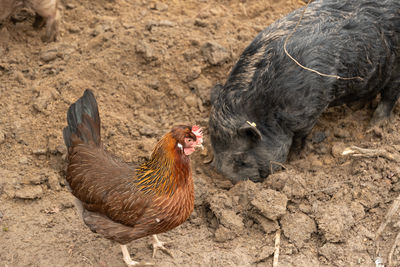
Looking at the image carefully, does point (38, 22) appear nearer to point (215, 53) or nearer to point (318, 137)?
point (215, 53)

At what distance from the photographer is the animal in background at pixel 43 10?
6750mm

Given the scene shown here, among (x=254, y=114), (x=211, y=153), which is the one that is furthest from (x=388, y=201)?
(x=211, y=153)

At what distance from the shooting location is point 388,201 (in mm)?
5168

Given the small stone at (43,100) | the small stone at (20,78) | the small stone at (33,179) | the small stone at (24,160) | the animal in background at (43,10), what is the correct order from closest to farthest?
1. the small stone at (33,179)
2. the small stone at (24,160)
3. the small stone at (43,100)
4. the small stone at (20,78)
5. the animal in background at (43,10)

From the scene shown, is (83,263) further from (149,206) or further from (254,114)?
(254,114)

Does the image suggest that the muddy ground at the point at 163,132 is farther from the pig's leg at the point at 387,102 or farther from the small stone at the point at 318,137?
the pig's leg at the point at 387,102

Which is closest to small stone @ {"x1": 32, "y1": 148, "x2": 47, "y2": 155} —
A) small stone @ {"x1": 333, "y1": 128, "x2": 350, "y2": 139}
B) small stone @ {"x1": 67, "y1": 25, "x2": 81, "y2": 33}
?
small stone @ {"x1": 67, "y1": 25, "x2": 81, "y2": 33}

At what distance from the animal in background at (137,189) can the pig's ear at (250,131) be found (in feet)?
3.58

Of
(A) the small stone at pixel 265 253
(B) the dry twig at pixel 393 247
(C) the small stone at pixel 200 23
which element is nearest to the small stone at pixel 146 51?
(C) the small stone at pixel 200 23

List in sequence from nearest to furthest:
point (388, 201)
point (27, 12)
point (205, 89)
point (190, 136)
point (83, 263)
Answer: point (190, 136), point (83, 263), point (388, 201), point (205, 89), point (27, 12)

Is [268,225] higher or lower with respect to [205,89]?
lower

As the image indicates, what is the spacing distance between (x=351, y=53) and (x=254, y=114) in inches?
53.4

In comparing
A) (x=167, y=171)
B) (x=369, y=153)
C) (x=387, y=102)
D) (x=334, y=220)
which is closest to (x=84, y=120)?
(x=167, y=171)

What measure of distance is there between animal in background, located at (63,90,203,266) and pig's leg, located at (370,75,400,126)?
2997 mm
